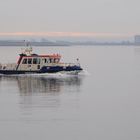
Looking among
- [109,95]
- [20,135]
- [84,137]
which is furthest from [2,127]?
[109,95]

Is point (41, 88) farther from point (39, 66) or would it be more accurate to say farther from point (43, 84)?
point (39, 66)

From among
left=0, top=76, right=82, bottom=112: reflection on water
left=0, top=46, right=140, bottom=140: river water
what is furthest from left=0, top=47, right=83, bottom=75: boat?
left=0, top=46, right=140, bottom=140: river water

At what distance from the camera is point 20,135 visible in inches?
1446

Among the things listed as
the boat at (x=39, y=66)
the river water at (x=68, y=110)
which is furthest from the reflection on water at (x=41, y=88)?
the boat at (x=39, y=66)

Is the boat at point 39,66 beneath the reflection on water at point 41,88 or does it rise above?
above

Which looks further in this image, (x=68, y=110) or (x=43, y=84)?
(x=43, y=84)

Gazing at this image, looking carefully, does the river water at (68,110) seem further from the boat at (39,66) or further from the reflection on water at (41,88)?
the boat at (39,66)

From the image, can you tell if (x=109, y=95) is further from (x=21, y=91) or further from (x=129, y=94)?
(x=21, y=91)

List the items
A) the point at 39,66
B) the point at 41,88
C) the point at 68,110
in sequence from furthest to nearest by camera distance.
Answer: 1. the point at 39,66
2. the point at 41,88
3. the point at 68,110

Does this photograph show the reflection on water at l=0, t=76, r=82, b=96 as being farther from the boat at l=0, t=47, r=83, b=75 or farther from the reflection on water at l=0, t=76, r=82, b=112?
the boat at l=0, t=47, r=83, b=75

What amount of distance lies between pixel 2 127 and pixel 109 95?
1973 centimetres

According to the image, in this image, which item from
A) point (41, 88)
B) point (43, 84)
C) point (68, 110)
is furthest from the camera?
point (43, 84)

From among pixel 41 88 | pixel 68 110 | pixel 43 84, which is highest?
pixel 43 84

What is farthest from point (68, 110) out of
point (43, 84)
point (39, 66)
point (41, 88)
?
point (39, 66)
